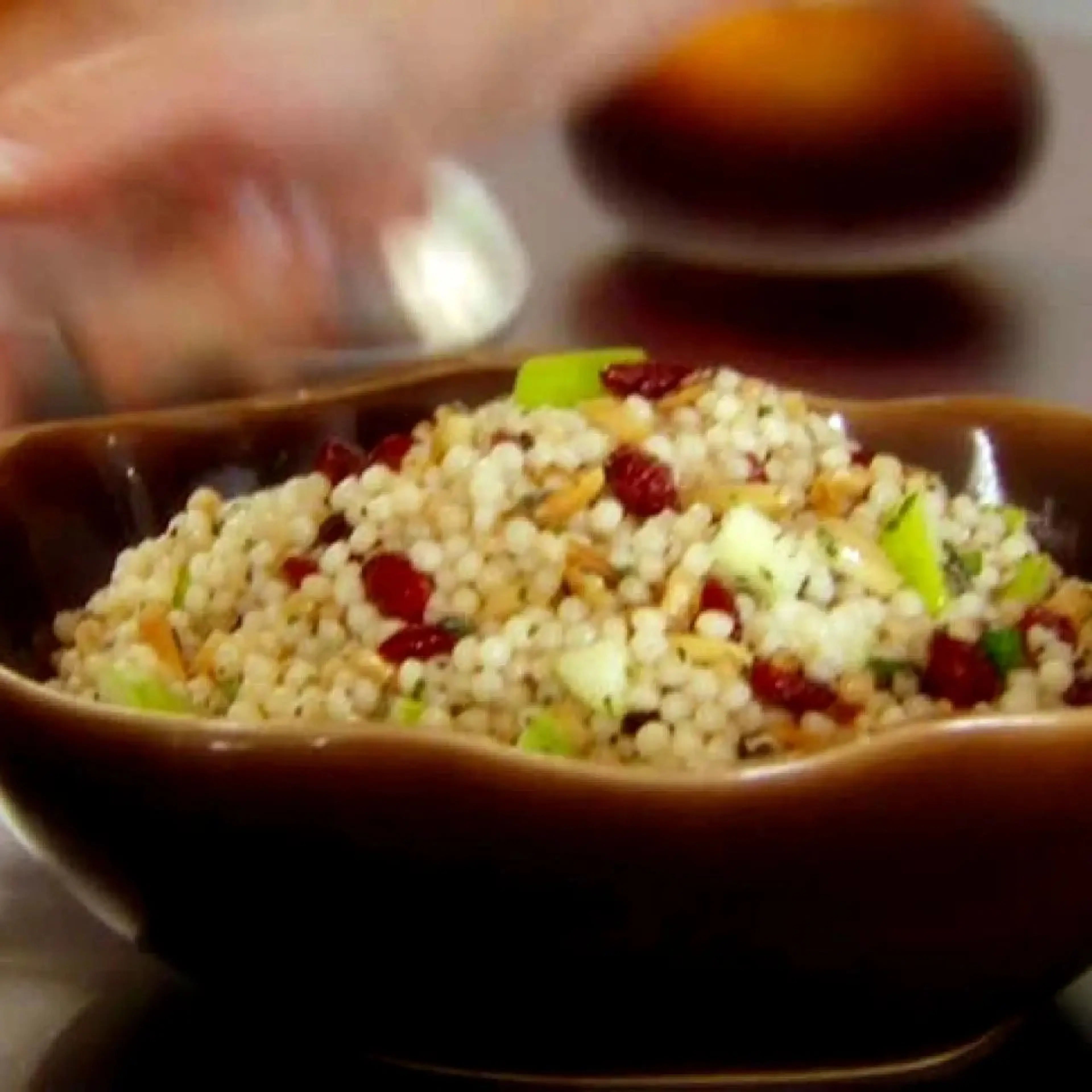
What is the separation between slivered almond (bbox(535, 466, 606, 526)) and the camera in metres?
0.63

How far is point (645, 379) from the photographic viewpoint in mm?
700

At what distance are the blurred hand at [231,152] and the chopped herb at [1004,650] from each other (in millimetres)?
304

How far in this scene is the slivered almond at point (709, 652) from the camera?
A: 0.58 meters

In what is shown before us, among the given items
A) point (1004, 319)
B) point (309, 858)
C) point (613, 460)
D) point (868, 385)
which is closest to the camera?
point (309, 858)

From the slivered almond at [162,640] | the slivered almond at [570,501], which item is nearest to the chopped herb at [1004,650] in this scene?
the slivered almond at [570,501]

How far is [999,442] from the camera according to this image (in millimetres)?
738

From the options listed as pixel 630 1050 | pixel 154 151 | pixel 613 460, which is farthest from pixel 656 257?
pixel 630 1050

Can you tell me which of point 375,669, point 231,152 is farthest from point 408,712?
point 231,152

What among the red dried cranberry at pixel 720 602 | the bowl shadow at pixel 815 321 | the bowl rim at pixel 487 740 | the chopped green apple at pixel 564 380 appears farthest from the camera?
the bowl shadow at pixel 815 321

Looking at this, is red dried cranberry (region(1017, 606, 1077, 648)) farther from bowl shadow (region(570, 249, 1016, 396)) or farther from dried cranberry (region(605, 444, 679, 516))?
bowl shadow (region(570, 249, 1016, 396))

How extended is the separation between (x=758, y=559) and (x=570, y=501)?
5 cm

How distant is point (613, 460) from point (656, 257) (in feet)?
2.10

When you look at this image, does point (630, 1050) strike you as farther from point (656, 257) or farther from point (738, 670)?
point (656, 257)

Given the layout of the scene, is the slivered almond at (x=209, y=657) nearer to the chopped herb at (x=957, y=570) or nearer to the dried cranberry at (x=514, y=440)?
the dried cranberry at (x=514, y=440)
